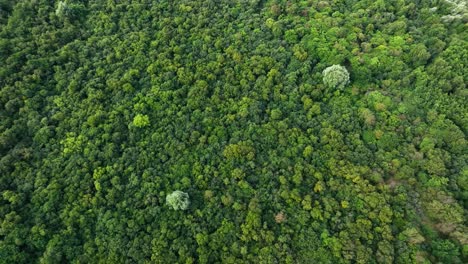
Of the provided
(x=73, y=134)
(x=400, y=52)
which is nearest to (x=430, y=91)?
(x=400, y=52)

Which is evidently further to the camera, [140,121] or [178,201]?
[140,121]

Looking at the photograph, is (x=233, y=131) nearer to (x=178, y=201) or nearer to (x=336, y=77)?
(x=178, y=201)

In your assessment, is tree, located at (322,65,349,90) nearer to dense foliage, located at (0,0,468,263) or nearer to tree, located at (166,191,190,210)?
dense foliage, located at (0,0,468,263)

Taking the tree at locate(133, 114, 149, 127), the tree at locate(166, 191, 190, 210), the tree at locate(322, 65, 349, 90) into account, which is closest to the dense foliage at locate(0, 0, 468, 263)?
the tree at locate(133, 114, 149, 127)

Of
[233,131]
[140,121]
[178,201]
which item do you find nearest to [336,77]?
[233,131]

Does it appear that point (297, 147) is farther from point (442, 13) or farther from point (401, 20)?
point (442, 13)

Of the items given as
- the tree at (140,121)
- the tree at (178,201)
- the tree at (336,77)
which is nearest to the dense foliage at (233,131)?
the tree at (140,121)
